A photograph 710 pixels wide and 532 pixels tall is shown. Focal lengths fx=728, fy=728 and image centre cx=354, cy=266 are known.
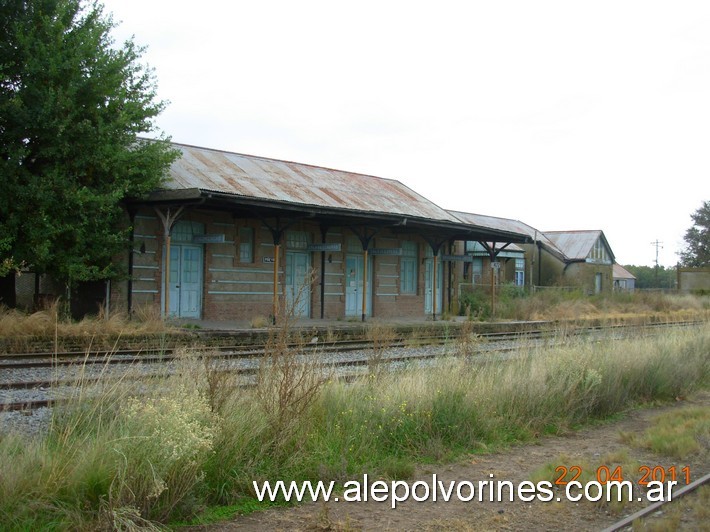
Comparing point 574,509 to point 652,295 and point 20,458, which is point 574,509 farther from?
point 652,295

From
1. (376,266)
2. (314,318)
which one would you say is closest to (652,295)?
(376,266)

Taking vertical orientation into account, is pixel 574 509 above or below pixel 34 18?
below

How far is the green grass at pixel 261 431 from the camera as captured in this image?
4660 millimetres

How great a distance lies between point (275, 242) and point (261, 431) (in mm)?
14990

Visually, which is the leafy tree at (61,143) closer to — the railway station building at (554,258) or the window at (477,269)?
the window at (477,269)

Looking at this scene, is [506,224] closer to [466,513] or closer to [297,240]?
[297,240]

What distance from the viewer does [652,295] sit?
3856 centimetres

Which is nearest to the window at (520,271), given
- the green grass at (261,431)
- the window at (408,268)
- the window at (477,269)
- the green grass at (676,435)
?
the window at (477,269)

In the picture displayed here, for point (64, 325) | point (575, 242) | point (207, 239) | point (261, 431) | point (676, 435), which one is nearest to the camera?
point (261, 431)

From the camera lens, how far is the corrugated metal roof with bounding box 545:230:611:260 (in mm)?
52531

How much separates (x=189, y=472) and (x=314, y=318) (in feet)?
63.9

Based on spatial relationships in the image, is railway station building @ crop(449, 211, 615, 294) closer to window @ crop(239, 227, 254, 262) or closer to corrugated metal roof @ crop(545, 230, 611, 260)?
corrugated metal roof @ crop(545, 230, 611, 260)

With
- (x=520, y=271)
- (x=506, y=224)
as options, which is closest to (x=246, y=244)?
(x=520, y=271)

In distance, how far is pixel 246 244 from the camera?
22.7 meters
